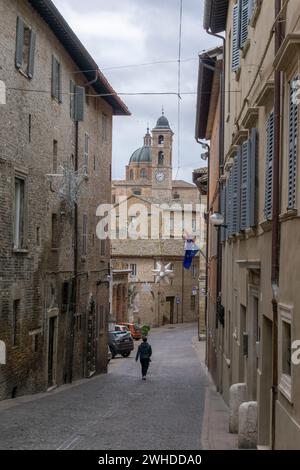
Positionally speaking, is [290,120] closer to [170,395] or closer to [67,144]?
[170,395]

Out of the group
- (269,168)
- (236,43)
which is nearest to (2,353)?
(236,43)

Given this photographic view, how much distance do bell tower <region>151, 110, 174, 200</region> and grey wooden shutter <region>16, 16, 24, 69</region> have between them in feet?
357

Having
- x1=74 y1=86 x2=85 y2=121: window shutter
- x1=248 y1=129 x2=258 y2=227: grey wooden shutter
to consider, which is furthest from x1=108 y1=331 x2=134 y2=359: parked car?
x1=248 y1=129 x2=258 y2=227: grey wooden shutter

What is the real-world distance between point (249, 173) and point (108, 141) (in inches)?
817

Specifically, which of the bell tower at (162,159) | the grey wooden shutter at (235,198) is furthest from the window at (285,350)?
the bell tower at (162,159)

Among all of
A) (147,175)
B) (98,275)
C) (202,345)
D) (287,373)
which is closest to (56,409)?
(287,373)

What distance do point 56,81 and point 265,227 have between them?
1288 centimetres

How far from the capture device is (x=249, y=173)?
12.2 metres

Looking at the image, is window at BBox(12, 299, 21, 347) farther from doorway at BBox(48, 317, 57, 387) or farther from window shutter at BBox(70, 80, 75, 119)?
window shutter at BBox(70, 80, 75, 119)

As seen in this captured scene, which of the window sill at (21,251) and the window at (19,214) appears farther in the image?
the window at (19,214)

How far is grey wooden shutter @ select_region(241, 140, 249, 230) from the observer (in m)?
12.7

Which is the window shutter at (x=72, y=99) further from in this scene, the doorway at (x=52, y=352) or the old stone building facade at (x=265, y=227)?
the old stone building facade at (x=265, y=227)

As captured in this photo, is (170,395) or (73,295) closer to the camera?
(170,395)

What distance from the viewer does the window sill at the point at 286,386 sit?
338 inches
